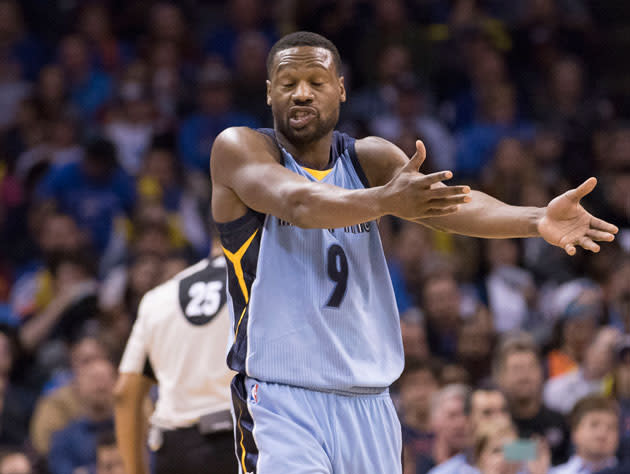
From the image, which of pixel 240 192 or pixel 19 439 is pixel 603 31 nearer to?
pixel 19 439

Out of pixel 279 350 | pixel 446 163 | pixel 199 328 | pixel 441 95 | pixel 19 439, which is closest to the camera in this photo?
pixel 279 350

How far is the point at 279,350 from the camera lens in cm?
379

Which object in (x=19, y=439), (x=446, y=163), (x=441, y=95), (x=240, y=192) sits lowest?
(x=19, y=439)

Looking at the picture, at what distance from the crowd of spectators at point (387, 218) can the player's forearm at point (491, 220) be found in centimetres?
276

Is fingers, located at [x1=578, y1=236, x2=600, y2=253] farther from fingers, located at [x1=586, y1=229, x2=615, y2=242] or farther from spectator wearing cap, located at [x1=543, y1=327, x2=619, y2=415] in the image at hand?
spectator wearing cap, located at [x1=543, y1=327, x2=619, y2=415]

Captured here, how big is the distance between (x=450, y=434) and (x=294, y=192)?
149 inches

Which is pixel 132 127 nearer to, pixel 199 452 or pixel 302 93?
pixel 199 452

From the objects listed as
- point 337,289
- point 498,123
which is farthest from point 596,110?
point 337,289

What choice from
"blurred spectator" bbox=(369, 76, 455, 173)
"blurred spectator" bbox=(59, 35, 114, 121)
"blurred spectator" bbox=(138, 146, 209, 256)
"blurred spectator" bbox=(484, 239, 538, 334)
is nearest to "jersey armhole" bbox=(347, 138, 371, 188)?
"blurred spectator" bbox=(484, 239, 538, 334)

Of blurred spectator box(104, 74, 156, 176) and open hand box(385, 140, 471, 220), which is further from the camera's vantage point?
blurred spectator box(104, 74, 156, 176)

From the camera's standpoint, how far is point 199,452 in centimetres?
559

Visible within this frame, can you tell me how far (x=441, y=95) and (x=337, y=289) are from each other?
8.06 m

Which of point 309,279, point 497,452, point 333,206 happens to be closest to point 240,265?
point 309,279

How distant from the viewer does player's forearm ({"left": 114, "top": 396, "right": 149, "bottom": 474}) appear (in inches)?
226
